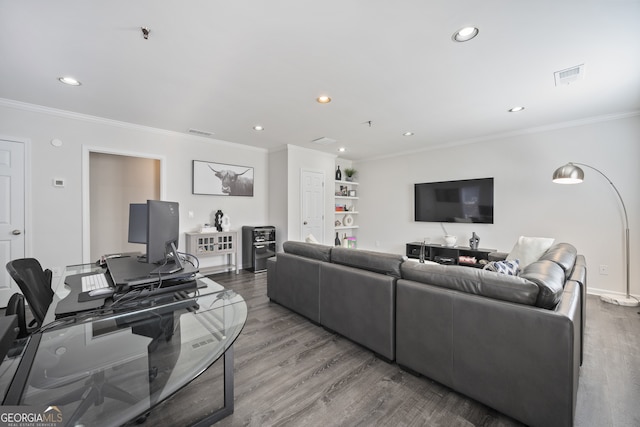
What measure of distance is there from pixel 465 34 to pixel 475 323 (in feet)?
6.64

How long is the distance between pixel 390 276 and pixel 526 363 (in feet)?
3.06

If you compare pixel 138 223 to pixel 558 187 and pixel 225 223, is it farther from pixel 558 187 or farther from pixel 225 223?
pixel 558 187

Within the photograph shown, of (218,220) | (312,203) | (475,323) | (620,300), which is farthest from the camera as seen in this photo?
(312,203)

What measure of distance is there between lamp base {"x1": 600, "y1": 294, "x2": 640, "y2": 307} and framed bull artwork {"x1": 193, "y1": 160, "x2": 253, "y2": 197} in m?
5.76

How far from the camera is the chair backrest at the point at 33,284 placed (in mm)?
1397

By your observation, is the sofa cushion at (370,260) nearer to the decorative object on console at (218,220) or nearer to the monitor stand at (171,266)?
the monitor stand at (171,266)

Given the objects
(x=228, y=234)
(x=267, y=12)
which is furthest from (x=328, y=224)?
(x=267, y=12)

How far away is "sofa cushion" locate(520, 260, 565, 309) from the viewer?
1.42 metres

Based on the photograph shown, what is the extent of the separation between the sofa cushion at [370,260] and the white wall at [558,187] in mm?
3459

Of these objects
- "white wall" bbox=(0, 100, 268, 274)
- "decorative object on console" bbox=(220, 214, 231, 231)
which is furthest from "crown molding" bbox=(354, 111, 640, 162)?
"white wall" bbox=(0, 100, 268, 274)

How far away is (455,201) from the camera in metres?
5.06

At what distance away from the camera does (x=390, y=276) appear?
2.10m

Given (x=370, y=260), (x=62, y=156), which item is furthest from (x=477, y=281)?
(x=62, y=156)

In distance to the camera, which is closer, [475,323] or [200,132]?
[475,323]
